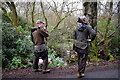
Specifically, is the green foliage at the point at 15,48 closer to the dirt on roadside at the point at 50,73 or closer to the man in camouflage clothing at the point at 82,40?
the dirt on roadside at the point at 50,73

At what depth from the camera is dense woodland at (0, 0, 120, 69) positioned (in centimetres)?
543

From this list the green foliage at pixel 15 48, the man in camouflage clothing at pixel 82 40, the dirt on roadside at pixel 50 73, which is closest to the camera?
the man in camouflage clothing at pixel 82 40

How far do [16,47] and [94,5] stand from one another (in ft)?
15.4

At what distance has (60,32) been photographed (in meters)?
7.81

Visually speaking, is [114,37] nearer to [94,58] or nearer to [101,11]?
[101,11]

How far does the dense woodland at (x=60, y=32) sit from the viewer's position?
5.43m

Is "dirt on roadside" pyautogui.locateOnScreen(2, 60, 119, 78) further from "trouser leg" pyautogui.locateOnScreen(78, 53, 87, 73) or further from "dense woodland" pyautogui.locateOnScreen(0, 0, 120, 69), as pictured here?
"dense woodland" pyautogui.locateOnScreen(0, 0, 120, 69)

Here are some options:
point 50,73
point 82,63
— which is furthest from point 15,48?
point 82,63

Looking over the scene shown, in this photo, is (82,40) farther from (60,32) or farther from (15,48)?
(60,32)

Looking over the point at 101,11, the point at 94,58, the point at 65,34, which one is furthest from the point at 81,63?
the point at 101,11

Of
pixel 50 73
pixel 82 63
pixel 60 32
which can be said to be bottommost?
pixel 50 73

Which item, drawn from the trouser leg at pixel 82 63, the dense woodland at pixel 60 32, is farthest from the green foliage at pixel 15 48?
the trouser leg at pixel 82 63

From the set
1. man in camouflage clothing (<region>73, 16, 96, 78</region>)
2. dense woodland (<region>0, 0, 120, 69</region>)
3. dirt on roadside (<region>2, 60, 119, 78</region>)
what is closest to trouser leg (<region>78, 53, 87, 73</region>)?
man in camouflage clothing (<region>73, 16, 96, 78</region>)

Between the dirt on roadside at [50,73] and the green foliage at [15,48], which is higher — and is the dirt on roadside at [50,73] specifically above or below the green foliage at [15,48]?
below
